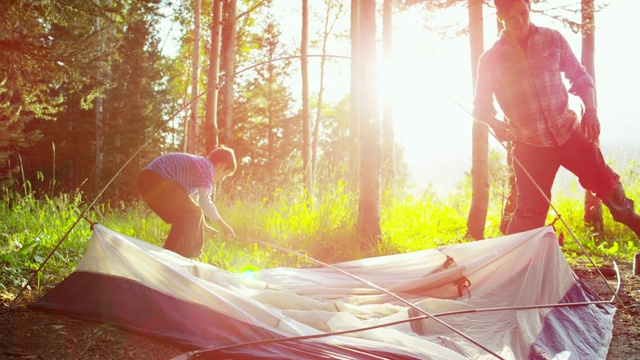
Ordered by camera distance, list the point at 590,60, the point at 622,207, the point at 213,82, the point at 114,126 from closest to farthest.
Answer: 1. the point at 622,207
2. the point at 590,60
3. the point at 213,82
4. the point at 114,126

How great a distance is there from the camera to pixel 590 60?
7023mm

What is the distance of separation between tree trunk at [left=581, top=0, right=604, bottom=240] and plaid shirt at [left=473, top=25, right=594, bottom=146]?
4.01 m

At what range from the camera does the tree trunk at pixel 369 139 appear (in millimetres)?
5672

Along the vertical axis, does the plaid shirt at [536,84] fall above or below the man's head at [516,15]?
below

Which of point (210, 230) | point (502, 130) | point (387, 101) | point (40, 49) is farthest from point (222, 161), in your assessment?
point (387, 101)

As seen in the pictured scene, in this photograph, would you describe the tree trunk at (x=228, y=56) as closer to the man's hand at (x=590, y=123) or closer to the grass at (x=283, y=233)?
the grass at (x=283, y=233)

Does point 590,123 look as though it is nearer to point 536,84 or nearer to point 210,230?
point 536,84

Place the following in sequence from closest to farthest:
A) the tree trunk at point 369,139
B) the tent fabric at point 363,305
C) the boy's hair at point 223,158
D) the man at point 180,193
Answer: the tent fabric at point 363,305
the man at point 180,193
the boy's hair at point 223,158
the tree trunk at point 369,139

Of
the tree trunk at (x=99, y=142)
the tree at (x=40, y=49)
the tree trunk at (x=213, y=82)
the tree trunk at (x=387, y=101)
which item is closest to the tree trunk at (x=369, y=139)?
the tree at (x=40, y=49)

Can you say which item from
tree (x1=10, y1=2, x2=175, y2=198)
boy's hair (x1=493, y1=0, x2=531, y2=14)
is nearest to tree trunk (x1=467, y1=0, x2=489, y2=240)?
boy's hair (x1=493, y1=0, x2=531, y2=14)

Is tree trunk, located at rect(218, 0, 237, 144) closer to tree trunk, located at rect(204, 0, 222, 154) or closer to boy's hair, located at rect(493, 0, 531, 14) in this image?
tree trunk, located at rect(204, 0, 222, 154)

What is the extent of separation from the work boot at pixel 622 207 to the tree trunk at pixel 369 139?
2.57 meters

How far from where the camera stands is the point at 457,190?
32.2 feet

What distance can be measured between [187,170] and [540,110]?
2448 millimetres
